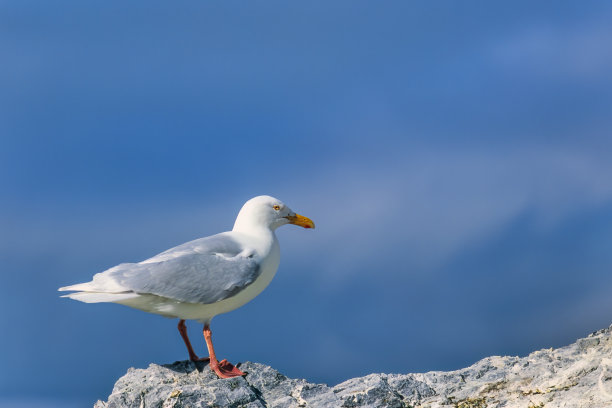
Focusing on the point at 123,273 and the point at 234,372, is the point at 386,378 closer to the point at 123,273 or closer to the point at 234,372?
the point at 234,372

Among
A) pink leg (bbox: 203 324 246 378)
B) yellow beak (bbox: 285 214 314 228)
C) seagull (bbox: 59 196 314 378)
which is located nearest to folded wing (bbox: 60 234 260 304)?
seagull (bbox: 59 196 314 378)

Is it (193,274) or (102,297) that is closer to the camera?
(102,297)

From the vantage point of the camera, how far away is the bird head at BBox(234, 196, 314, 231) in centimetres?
1041

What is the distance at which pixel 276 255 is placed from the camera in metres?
10.3

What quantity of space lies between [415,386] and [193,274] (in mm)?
3270

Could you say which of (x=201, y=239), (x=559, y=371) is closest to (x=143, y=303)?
(x=201, y=239)

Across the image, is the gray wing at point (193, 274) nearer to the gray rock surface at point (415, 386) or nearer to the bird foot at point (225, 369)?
the bird foot at point (225, 369)

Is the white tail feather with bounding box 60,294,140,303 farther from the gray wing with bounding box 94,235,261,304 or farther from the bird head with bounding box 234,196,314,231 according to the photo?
the bird head with bounding box 234,196,314,231

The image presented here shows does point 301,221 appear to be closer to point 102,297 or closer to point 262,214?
point 262,214

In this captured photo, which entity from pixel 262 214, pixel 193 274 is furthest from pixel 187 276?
pixel 262 214

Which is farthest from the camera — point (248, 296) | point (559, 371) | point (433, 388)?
point (248, 296)

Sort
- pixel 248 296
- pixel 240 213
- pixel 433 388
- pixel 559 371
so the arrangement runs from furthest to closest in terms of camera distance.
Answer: pixel 240 213
pixel 248 296
pixel 433 388
pixel 559 371

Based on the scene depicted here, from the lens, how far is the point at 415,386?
9156 mm

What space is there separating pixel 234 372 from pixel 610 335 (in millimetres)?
4882
